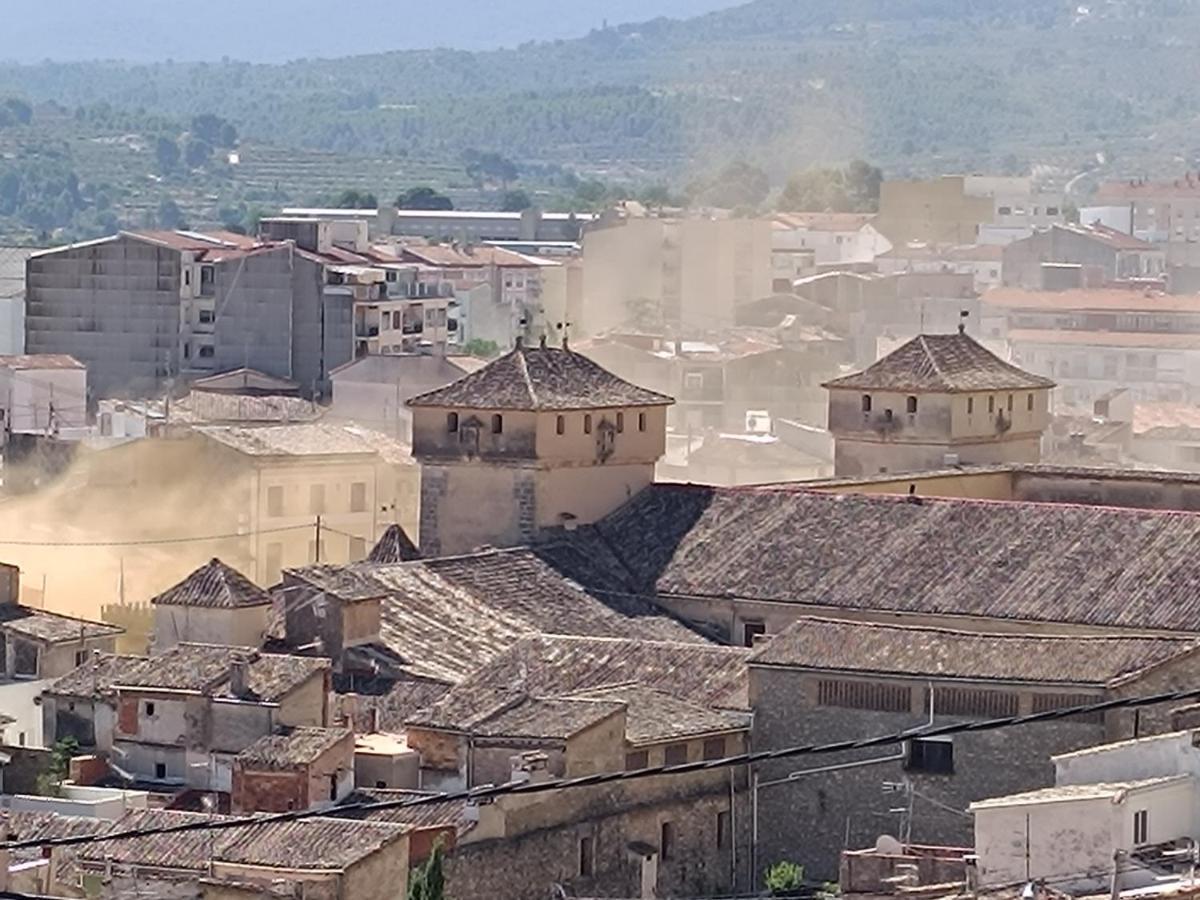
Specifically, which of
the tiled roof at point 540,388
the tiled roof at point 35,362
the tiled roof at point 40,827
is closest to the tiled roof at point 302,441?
the tiled roof at point 540,388

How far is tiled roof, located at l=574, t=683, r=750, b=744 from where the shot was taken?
116 ft

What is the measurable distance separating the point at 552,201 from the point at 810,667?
527ft

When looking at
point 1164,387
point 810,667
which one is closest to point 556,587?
point 810,667

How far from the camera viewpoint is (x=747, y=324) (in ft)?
350

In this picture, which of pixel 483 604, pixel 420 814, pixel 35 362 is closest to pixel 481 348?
pixel 35 362

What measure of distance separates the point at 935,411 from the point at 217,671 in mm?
15187

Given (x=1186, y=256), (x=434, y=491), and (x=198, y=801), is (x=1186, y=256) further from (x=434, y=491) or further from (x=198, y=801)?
(x=198, y=801)

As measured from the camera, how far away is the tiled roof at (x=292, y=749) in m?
34.3

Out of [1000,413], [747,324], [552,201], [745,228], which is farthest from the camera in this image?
[552,201]

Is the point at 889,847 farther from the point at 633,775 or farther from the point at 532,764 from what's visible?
the point at 633,775

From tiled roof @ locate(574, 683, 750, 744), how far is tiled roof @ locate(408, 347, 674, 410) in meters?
8.40

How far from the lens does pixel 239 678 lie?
36.3 metres

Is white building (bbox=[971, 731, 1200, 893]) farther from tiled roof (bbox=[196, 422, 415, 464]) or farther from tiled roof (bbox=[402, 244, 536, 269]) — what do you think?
tiled roof (bbox=[402, 244, 536, 269])

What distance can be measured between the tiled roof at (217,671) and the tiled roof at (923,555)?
6.21m
